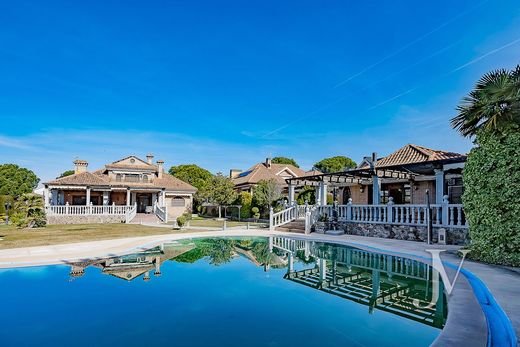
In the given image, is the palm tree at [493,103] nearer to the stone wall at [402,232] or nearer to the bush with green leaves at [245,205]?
the stone wall at [402,232]

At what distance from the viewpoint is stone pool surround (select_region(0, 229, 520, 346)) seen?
4446 mm

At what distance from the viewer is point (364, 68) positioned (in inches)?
837

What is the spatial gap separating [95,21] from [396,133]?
24.1 m

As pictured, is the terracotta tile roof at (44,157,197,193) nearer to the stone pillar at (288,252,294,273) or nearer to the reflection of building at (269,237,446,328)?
the stone pillar at (288,252,294,273)

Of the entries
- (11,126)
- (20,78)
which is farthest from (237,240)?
(11,126)

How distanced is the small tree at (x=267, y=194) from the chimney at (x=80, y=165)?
20.4 metres

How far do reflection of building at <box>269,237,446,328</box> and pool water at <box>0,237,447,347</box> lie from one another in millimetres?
29

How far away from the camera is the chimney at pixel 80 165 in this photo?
119ft

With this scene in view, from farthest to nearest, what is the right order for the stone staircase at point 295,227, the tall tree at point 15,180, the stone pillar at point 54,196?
the tall tree at point 15,180, the stone pillar at point 54,196, the stone staircase at point 295,227

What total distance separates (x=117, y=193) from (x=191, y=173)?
26.2 metres

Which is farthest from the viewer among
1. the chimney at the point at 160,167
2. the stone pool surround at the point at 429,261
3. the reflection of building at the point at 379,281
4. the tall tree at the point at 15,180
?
the tall tree at the point at 15,180

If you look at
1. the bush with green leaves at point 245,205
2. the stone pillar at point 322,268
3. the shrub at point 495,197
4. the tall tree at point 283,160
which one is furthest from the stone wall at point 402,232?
the tall tree at point 283,160

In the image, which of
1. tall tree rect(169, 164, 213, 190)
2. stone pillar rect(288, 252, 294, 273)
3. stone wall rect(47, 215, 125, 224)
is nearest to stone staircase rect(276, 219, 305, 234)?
stone pillar rect(288, 252, 294, 273)

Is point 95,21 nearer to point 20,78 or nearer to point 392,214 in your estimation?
point 20,78
